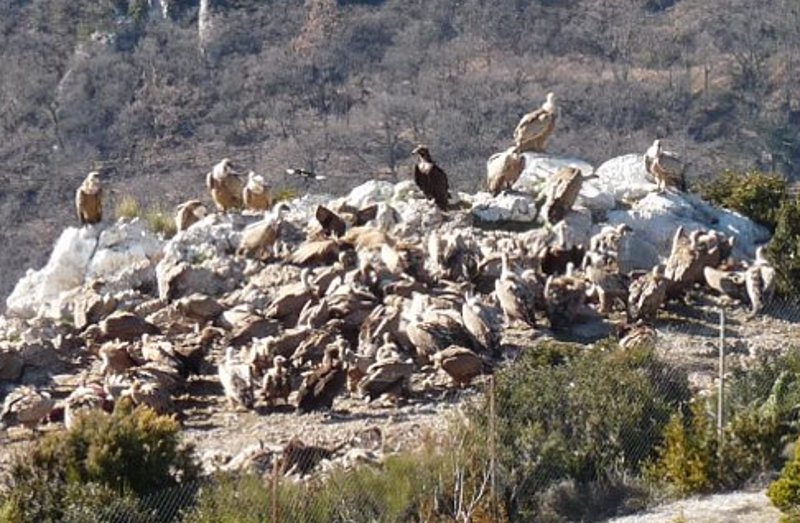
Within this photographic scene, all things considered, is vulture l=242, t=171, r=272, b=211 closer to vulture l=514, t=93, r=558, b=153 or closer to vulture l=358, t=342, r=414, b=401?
vulture l=514, t=93, r=558, b=153

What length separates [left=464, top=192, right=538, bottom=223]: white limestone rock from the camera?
2472 cm

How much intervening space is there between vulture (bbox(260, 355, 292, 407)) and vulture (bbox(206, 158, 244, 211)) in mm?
8317

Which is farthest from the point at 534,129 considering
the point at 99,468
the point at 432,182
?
the point at 99,468

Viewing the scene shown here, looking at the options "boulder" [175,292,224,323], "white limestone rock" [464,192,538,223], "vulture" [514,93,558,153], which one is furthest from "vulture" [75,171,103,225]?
"vulture" [514,93,558,153]

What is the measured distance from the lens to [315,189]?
54.3 meters

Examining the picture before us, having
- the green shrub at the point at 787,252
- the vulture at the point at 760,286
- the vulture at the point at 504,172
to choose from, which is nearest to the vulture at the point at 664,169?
the vulture at the point at 504,172

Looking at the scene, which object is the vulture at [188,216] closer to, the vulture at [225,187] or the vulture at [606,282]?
the vulture at [225,187]

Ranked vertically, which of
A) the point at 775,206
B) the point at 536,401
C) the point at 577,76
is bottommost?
the point at 577,76

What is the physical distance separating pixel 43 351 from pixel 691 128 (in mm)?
47279

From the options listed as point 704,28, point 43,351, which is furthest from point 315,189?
point 43,351

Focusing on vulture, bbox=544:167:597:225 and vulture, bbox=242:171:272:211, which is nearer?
vulture, bbox=544:167:597:225

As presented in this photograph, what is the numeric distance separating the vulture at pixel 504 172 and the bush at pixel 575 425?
8.27 metres

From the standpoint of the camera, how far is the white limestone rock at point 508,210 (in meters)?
24.7

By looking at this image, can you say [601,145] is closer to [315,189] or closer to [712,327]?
[315,189]
